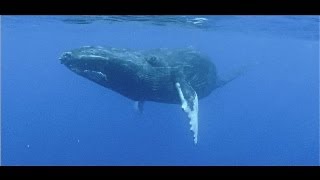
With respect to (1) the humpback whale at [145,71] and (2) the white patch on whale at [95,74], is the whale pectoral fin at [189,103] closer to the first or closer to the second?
(1) the humpback whale at [145,71]

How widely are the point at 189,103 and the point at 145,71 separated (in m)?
1.53

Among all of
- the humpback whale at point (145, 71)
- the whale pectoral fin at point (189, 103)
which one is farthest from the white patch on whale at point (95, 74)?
the whale pectoral fin at point (189, 103)

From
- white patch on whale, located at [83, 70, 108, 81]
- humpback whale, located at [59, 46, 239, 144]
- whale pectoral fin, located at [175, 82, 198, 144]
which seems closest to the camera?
humpback whale, located at [59, 46, 239, 144]

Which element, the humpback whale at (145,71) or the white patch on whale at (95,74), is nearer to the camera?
the humpback whale at (145,71)

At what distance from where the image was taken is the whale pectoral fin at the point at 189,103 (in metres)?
12.0

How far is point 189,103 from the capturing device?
12.4 m

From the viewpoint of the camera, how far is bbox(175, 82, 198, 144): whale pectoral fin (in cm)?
1195

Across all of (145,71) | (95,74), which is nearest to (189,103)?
(145,71)

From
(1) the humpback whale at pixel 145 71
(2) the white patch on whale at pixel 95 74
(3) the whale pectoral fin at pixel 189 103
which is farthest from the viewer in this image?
(3) the whale pectoral fin at pixel 189 103

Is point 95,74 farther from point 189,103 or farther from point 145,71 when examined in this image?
point 189,103

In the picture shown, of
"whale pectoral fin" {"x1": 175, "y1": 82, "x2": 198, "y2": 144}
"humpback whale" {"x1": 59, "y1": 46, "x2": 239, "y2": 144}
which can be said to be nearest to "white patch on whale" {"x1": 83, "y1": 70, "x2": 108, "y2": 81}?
"humpback whale" {"x1": 59, "y1": 46, "x2": 239, "y2": 144}

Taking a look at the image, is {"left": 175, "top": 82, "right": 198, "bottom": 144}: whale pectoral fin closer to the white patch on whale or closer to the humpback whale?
the humpback whale
